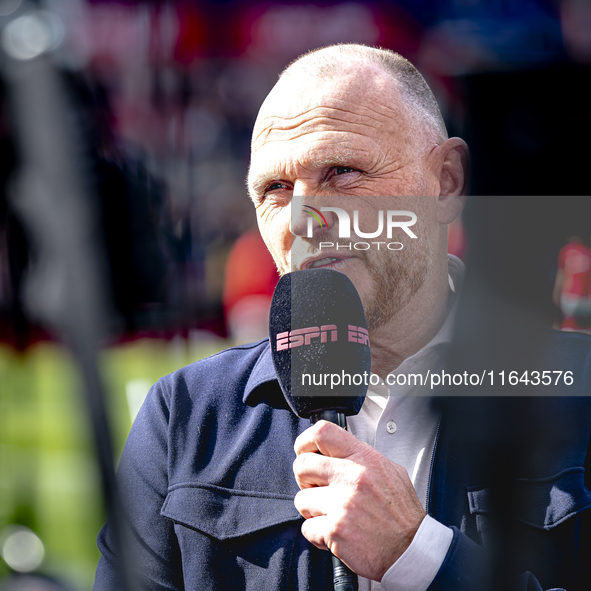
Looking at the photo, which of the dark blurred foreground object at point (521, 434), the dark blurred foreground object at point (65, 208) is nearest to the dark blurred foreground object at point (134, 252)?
the dark blurred foreground object at point (521, 434)

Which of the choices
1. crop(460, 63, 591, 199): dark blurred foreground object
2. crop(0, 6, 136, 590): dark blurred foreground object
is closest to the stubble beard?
crop(0, 6, 136, 590): dark blurred foreground object

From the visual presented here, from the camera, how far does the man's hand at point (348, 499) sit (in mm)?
911

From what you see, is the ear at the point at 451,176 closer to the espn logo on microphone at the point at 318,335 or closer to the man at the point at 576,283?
the espn logo on microphone at the point at 318,335

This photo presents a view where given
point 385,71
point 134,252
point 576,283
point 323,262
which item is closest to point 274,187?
point 323,262

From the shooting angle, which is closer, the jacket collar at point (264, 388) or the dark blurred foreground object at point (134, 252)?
the jacket collar at point (264, 388)

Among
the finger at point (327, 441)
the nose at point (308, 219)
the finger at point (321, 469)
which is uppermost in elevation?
the nose at point (308, 219)

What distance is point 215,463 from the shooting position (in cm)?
142

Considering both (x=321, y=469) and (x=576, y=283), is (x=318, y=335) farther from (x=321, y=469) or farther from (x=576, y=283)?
(x=576, y=283)

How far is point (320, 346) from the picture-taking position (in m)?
1.01

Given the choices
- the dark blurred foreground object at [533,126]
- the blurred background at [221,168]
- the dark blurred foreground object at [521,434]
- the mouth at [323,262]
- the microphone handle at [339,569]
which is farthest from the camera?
the dark blurred foreground object at [533,126]

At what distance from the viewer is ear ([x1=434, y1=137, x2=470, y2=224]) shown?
5.11ft

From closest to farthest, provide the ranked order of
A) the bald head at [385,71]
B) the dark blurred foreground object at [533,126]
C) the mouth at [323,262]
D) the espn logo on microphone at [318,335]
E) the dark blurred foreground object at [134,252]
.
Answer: the espn logo on microphone at [318,335] → the mouth at [323,262] → the bald head at [385,71] → the dark blurred foreground object at [533,126] → the dark blurred foreground object at [134,252]

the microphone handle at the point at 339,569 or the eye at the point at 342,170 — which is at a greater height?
the eye at the point at 342,170

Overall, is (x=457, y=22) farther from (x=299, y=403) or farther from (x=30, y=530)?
(x=30, y=530)
